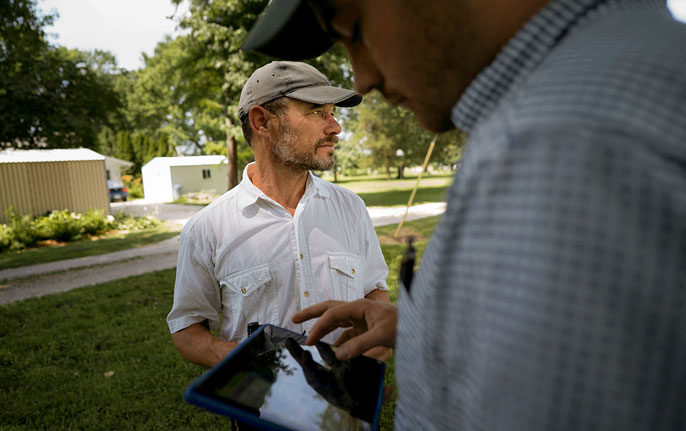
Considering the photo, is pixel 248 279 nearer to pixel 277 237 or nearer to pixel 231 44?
pixel 277 237

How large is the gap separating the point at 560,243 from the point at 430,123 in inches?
18.4

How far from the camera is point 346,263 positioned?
7.45ft

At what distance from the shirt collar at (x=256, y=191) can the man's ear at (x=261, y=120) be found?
0.85ft

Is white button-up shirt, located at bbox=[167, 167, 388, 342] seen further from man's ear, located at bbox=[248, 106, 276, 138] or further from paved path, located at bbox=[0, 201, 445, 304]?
paved path, located at bbox=[0, 201, 445, 304]

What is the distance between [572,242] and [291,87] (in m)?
2.11

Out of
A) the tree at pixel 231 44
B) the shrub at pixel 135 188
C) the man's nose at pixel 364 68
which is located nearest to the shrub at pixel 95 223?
the tree at pixel 231 44

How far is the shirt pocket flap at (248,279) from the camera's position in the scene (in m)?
2.09

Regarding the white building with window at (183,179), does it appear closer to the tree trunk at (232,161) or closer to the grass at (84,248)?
the grass at (84,248)

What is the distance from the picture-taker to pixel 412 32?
2.19 feet

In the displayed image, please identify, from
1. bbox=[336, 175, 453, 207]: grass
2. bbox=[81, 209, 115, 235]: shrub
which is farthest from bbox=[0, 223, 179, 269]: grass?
bbox=[336, 175, 453, 207]: grass

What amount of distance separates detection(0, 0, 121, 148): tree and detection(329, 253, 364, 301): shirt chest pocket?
11127 millimetres

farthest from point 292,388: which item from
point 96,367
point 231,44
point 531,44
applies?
point 231,44

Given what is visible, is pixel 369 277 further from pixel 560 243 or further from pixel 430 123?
pixel 560 243

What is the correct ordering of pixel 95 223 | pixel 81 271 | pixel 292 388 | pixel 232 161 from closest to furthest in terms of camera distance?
pixel 292 388
pixel 81 271
pixel 232 161
pixel 95 223
